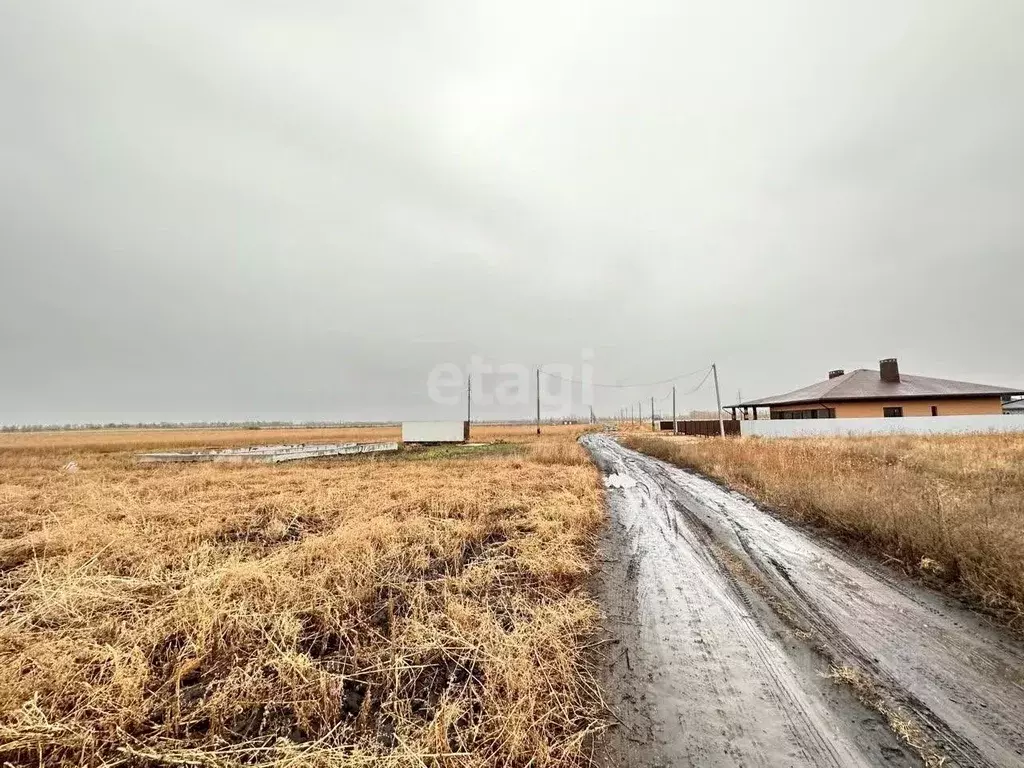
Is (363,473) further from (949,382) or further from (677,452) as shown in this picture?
(949,382)

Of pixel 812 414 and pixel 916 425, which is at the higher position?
pixel 812 414

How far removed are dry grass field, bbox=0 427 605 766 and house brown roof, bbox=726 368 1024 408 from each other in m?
30.2

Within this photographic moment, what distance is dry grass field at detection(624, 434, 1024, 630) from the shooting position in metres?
4.58

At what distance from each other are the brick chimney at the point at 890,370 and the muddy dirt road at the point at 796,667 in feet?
110

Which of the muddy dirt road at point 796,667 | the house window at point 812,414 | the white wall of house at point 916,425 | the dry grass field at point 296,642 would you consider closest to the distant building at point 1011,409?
the white wall of house at point 916,425

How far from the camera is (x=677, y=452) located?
2122 centimetres

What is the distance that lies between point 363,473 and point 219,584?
10.8 m

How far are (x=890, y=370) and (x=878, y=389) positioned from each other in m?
3.13

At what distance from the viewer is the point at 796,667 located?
10.2 ft

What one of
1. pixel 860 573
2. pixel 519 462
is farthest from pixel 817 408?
pixel 860 573

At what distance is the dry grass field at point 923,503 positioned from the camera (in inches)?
180

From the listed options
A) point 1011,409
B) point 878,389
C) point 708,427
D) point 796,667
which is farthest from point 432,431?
point 1011,409

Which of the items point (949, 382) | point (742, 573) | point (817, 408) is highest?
point (949, 382)

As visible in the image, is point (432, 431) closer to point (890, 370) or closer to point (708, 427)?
point (708, 427)
